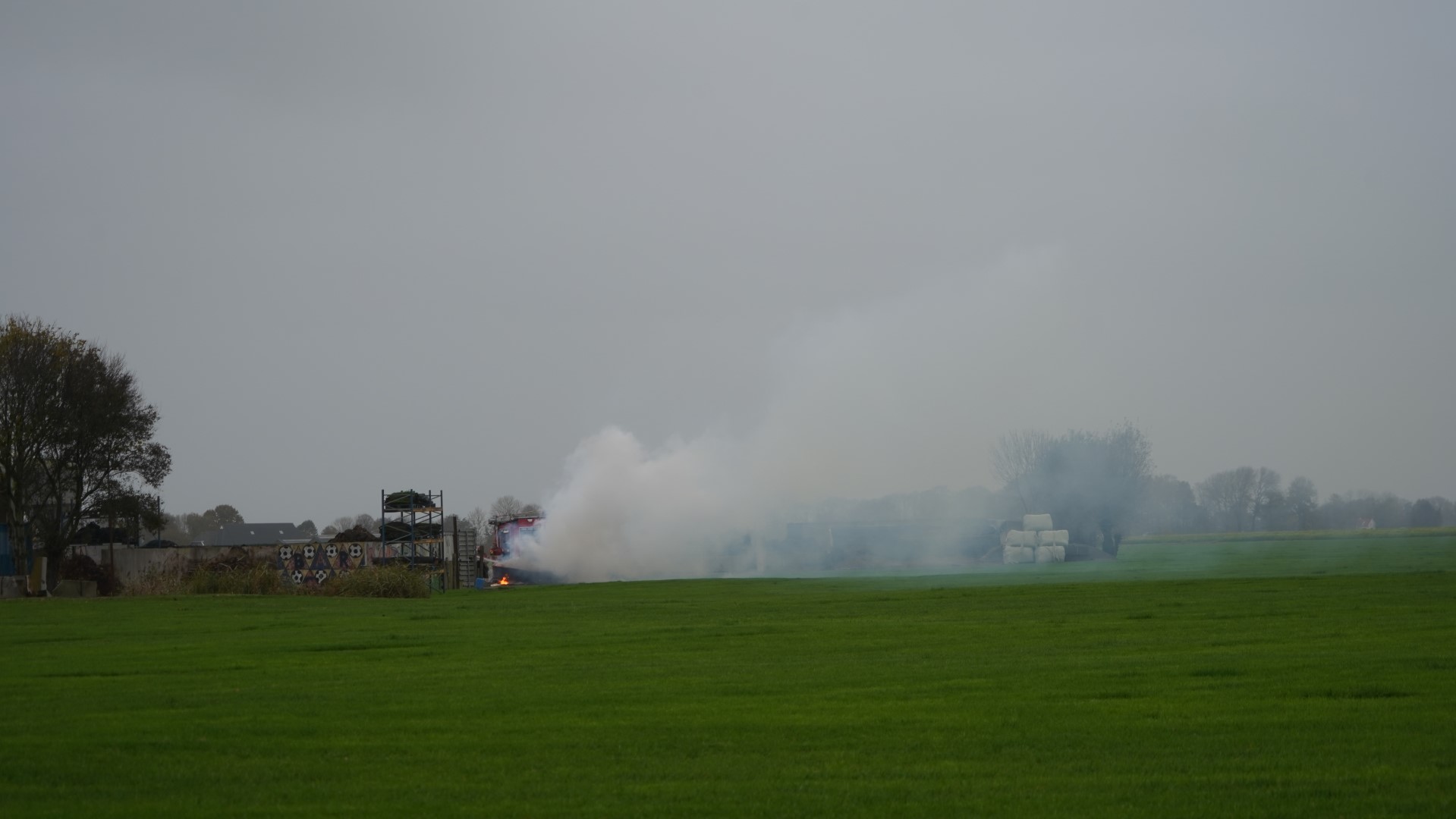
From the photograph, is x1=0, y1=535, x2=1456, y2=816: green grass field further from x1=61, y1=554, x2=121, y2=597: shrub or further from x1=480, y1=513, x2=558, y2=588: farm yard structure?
x1=480, y1=513, x2=558, y2=588: farm yard structure

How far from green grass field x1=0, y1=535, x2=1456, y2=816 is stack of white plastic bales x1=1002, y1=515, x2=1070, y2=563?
36491 mm

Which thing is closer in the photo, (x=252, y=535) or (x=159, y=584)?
(x=159, y=584)

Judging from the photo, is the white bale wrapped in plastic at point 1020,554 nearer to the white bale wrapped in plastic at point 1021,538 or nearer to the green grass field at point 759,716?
the white bale wrapped in plastic at point 1021,538

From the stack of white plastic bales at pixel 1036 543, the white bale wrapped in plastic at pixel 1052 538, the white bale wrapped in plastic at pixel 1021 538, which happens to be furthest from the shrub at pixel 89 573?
the white bale wrapped in plastic at pixel 1052 538

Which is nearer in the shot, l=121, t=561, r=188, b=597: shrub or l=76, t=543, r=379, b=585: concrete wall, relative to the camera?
l=121, t=561, r=188, b=597: shrub

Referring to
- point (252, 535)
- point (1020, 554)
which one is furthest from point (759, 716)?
point (252, 535)

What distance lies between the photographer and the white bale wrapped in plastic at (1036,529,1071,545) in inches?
2352

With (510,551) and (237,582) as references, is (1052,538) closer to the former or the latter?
(510,551)

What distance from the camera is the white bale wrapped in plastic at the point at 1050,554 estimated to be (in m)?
58.6

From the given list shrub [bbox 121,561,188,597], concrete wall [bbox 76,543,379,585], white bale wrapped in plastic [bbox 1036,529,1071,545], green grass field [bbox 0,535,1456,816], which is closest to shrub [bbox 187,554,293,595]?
shrub [bbox 121,561,188,597]

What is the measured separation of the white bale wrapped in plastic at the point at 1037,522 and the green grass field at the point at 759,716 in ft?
126

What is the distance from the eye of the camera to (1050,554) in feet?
193

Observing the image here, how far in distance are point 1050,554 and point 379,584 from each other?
3309cm

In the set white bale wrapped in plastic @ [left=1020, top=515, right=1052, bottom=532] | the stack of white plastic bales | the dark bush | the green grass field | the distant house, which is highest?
the distant house
